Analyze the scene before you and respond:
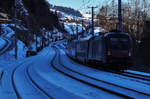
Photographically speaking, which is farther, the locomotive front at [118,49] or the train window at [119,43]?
the train window at [119,43]

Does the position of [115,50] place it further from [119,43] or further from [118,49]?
[119,43]

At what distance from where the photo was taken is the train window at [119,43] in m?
17.4

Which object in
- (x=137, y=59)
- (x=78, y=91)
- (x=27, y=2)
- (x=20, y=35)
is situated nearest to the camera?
(x=78, y=91)

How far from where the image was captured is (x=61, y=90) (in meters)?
9.69

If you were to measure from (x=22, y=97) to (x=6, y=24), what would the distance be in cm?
8588

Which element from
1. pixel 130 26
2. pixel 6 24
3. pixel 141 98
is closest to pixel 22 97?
pixel 141 98

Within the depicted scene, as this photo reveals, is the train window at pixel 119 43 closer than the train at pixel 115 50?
No

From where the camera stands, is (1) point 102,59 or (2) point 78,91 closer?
(2) point 78,91

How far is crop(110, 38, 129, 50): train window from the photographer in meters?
17.4

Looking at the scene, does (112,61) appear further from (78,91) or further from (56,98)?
(56,98)

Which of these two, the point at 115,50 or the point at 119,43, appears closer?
the point at 115,50

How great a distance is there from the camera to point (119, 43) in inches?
692

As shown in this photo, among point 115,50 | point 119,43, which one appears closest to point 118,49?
point 115,50

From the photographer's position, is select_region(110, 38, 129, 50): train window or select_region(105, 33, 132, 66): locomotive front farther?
select_region(110, 38, 129, 50): train window
